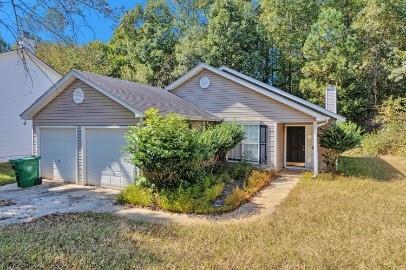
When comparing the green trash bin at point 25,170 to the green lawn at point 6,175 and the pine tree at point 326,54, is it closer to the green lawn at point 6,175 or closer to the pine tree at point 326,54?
the green lawn at point 6,175

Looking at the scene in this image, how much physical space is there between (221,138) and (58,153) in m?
6.45

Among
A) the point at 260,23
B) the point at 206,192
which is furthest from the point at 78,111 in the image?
the point at 260,23

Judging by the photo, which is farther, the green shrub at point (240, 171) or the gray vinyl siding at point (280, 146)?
the gray vinyl siding at point (280, 146)

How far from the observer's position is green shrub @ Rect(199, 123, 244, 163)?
1210 centimetres

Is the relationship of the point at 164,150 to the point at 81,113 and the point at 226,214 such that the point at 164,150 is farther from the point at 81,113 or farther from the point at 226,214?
the point at 81,113

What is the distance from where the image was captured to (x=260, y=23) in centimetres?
2739

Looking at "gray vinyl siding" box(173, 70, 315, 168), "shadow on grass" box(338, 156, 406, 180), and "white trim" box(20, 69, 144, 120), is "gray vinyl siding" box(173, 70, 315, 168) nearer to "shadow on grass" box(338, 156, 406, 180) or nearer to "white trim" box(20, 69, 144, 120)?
"shadow on grass" box(338, 156, 406, 180)

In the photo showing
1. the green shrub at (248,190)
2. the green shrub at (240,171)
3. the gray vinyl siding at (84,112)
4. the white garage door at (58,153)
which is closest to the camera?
the green shrub at (248,190)

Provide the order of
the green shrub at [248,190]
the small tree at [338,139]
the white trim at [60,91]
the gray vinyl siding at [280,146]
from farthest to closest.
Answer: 1. the gray vinyl siding at [280,146]
2. the small tree at [338,139]
3. the white trim at [60,91]
4. the green shrub at [248,190]

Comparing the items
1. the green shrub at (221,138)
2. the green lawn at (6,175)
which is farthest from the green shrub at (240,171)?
the green lawn at (6,175)

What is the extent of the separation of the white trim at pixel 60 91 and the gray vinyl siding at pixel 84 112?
0.15 m

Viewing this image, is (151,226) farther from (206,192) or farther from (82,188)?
(82,188)

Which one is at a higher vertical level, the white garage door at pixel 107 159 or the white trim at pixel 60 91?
the white trim at pixel 60 91

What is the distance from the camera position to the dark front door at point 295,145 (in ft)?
56.7
